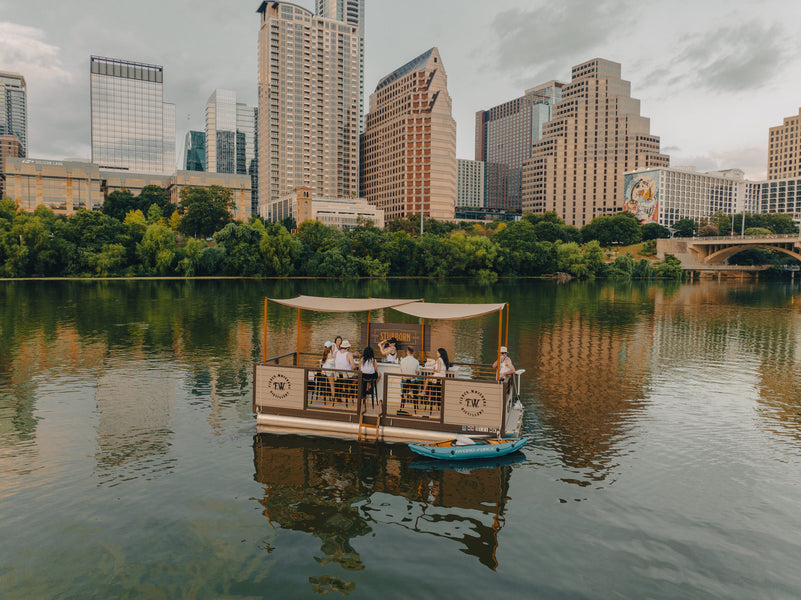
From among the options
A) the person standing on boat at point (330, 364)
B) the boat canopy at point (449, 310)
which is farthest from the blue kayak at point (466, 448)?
the boat canopy at point (449, 310)

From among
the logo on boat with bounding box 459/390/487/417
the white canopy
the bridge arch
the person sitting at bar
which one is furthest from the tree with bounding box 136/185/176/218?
the bridge arch

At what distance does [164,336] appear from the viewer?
36.0 meters

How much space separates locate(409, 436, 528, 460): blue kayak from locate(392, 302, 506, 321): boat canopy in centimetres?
371

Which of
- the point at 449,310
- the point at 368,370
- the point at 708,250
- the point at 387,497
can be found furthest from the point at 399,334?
the point at 708,250

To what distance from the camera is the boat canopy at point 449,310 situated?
55.0 feet

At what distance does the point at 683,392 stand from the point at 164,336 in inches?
1226

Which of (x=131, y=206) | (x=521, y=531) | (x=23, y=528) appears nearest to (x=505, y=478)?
(x=521, y=531)

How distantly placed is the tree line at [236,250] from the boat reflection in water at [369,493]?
91465mm

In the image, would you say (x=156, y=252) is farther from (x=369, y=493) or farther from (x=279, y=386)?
(x=369, y=493)

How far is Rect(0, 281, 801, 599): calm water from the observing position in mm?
9961

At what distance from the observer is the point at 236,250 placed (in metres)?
103

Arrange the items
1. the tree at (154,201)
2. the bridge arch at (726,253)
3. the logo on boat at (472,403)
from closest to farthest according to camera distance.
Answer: the logo on boat at (472,403) < the tree at (154,201) < the bridge arch at (726,253)

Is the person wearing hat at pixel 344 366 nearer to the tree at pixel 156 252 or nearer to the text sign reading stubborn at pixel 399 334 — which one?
the text sign reading stubborn at pixel 399 334

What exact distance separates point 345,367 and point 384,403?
181 cm
